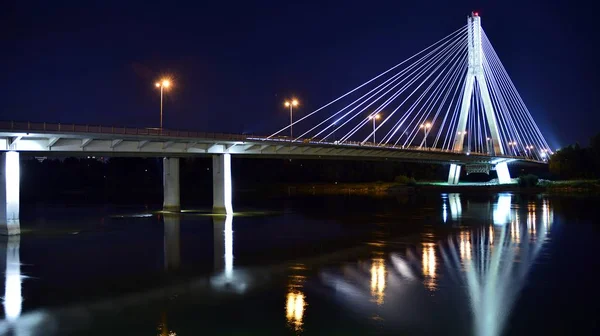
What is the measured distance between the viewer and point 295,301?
658 inches

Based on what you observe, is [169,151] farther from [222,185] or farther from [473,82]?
[473,82]

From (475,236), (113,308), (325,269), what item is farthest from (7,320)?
(475,236)

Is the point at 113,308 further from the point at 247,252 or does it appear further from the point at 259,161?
the point at 259,161

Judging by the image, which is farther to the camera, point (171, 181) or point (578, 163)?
point (578, 163)

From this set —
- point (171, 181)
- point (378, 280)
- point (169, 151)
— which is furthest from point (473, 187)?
point (378, 280)

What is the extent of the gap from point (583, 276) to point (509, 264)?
2.80 meters

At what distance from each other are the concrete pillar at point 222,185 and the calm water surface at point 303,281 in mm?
13156

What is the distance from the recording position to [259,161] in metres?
156

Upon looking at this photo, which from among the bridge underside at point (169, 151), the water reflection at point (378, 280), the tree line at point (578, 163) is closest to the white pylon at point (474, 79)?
the bridge underside at point (169, 151)

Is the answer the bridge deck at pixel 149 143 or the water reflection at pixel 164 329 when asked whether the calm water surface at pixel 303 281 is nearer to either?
the water reflection at pixel 164 329

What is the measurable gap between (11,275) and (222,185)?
2900cm

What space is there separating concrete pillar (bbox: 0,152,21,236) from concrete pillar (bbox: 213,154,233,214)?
56.8 ft

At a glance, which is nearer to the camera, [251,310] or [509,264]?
[251,310]

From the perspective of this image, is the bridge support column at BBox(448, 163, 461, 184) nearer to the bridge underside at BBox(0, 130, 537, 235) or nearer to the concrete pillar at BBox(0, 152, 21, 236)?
the bridge underside at BBox(0, 130, 537, 235)
